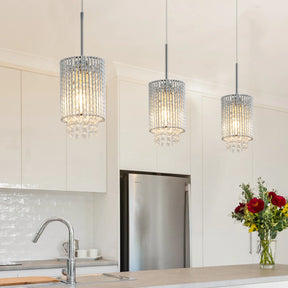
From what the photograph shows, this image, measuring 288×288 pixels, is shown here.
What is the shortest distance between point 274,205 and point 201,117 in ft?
7.00

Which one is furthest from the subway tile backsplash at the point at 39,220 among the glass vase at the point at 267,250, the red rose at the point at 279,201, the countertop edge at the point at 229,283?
the countertop edge at the point at 229,283

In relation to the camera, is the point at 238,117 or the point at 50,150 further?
the point at 50,150

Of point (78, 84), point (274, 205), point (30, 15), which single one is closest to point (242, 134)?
point (274, 205)

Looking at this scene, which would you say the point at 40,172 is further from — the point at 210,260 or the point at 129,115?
the point at 210,260

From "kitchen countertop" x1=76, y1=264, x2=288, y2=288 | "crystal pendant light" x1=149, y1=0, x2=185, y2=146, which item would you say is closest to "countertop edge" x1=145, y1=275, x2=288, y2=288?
"kitchen countertop" x1=76, y1=264, x2=288, y2=288

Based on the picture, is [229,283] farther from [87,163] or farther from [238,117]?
[87,163]

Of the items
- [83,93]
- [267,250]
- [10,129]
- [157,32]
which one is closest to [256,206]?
[267,250]

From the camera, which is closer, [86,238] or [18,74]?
[18,74]

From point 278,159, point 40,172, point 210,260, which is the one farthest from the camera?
point 278,159

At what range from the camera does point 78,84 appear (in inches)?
93.3

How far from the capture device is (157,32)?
Result: 3523mm

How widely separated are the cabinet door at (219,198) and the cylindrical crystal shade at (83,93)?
259cm

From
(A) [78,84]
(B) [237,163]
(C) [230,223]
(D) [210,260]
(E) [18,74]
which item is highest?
(E) [18,74]

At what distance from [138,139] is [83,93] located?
2064 mm
